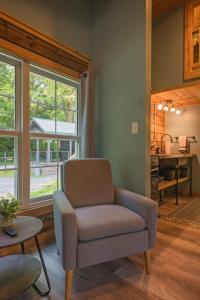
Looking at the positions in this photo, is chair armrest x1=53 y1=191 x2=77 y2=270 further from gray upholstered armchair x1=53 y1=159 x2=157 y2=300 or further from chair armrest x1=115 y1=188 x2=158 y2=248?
chair armrest x1=115 y1=188 x2=158 y2=248

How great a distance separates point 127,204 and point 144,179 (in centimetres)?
41

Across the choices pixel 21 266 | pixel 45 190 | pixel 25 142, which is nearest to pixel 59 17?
pixel 25 142

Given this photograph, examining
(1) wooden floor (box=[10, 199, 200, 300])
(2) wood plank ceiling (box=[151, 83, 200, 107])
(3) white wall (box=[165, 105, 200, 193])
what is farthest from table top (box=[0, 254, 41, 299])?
(3) white wall (box=[165, 105, 200, 193])

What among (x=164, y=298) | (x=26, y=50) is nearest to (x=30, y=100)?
(x=26, y=50)

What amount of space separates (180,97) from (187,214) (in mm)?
2224

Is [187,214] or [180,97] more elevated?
[180,97]

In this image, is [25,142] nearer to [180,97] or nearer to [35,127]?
[35,127]

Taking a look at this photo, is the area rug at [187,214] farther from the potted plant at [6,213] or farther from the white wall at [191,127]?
the potted plant at [6,213]

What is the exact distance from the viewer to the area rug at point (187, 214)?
278 centimetres

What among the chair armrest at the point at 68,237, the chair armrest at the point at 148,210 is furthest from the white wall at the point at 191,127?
the chair armrest at the point at 68,237

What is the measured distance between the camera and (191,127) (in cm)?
440

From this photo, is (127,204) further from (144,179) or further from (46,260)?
(46,260)

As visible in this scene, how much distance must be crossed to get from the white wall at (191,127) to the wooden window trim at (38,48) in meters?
2.90

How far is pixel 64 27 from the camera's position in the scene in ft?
7.77
